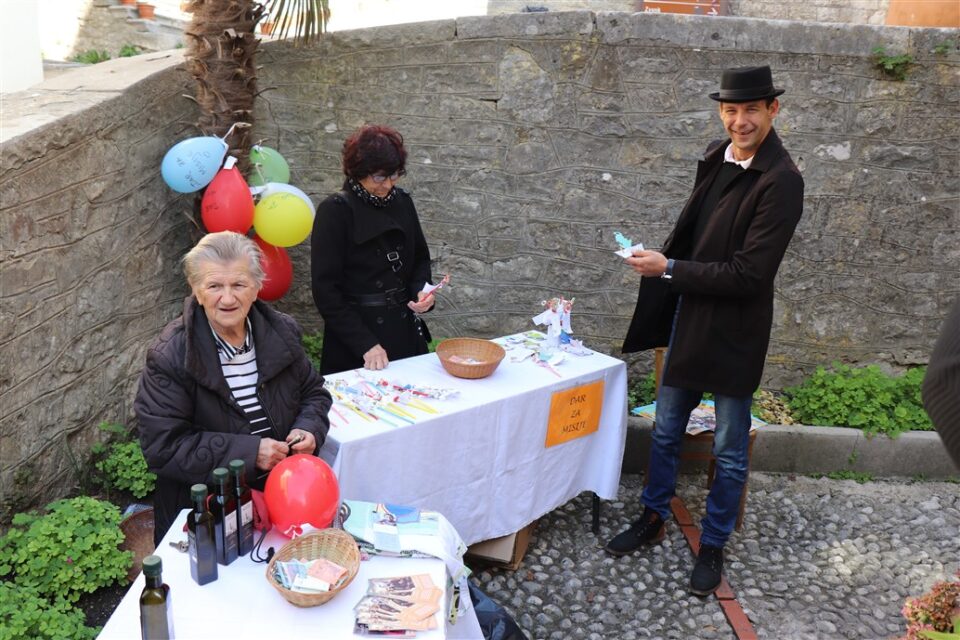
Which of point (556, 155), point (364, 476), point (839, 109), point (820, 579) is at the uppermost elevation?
point (839, 109)

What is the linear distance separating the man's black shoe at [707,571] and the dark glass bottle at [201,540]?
7.61ft

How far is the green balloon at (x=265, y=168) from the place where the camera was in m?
4.29

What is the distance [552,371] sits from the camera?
3.52 metres

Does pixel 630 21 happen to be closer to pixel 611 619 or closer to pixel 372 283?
pixel 372 283

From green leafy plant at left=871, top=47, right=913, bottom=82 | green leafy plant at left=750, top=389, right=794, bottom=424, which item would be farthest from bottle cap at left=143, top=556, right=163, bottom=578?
green leafy plant at left=871, top=47, right=913, bottom=82

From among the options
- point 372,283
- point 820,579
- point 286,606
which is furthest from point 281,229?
point 820,579

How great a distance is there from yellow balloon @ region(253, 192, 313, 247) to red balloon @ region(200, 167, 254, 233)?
89mm

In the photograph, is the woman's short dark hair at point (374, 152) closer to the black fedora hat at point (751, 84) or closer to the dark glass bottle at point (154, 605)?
the black fedora hat at point (751, 84)

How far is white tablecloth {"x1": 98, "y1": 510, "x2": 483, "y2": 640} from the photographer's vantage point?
1.82 m

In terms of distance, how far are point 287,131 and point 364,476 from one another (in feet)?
10.2

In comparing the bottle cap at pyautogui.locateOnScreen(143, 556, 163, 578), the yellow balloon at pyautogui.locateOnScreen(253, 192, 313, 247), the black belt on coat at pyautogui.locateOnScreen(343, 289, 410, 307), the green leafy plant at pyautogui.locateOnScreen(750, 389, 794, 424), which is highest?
the yellow balloon at pyautogui.locateOnScreen(253, 192, 313, 247)

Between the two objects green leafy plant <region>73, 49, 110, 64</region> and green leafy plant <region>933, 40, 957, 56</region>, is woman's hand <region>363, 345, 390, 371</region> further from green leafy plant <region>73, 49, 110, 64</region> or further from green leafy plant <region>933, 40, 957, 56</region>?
green leafy plant <region>73, 49, 110, 64</region>

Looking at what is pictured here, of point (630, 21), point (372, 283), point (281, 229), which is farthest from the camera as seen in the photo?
point (630, 21)

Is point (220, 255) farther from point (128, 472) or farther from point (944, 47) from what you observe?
point (944, 47)
